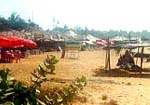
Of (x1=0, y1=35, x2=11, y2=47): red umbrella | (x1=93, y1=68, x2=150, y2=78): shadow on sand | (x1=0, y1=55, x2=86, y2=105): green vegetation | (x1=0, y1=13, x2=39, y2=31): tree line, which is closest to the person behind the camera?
(x1=0, y1=55, x2=86, y2=105): green vegetation

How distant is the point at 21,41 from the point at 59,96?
25429 millimetres

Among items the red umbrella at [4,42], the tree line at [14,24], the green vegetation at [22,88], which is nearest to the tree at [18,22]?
the tree line at [14,24]

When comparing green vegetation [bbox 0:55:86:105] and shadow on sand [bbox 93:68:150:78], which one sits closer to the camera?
green vegetation [bbox 0:55:86:105]

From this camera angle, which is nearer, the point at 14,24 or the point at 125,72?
the point at 125,72

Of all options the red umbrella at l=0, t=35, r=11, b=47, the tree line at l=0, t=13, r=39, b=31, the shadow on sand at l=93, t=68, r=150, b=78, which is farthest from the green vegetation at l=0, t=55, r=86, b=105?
the tree line at l=0, t=13, r=39, b=31

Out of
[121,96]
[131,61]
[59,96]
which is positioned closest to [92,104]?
[121,96]

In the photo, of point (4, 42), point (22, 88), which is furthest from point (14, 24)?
point (22, 88)

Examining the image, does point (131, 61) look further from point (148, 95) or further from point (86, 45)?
point (86, 45)

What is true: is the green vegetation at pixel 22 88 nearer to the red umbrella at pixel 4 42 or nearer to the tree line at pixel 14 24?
the red umbrella at pixel 4 42

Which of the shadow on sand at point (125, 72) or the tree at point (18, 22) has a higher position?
the tree at point (18, 22)

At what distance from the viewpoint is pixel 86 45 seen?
62.7 m

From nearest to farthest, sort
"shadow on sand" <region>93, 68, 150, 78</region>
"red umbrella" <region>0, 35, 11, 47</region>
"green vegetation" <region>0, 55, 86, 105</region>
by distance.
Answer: "green vegetation" <region>0, 55, 86, 105</region>
"shadow on sand" <region>93, 68, 150, 78</region>
"red umbrella" <region>0, 35, 11, 47</region>

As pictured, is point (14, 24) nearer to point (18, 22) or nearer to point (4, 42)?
point (18, 22)

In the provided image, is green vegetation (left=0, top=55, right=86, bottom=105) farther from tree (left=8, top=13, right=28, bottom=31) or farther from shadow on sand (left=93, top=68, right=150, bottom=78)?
tree (left=8, top=13, right=28, bottom=31)
